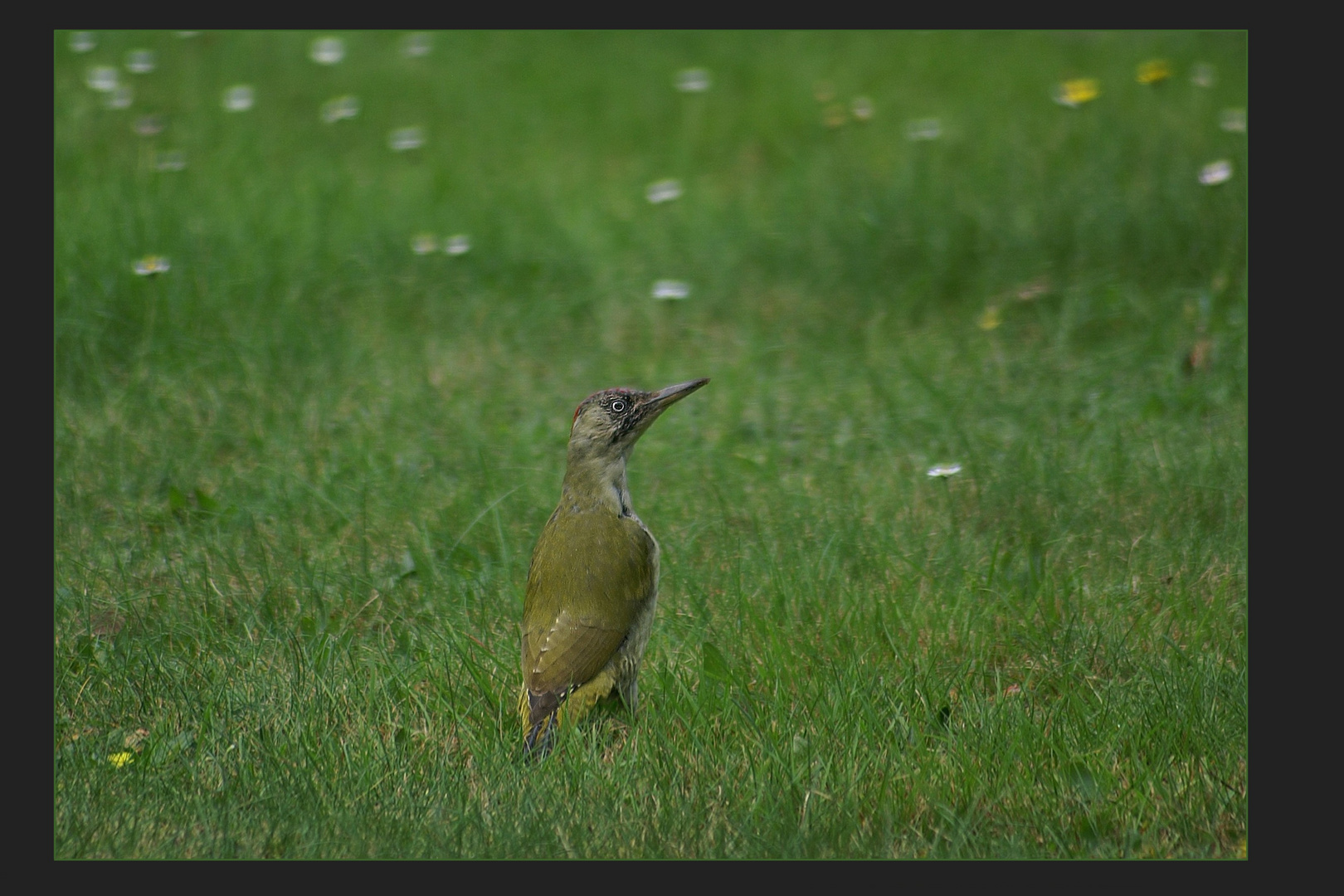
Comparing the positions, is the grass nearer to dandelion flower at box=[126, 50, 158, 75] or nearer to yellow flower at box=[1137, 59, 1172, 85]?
dandelion flower at box=[126, 50, 158, 75]

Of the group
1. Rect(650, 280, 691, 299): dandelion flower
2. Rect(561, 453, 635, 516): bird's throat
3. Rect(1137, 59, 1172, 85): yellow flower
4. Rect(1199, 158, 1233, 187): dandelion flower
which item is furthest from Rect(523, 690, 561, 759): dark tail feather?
Rect(1137, 59, 1172, 85): yellow flower

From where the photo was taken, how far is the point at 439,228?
844cm

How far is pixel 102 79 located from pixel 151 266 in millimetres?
2666

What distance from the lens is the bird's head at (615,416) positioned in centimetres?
503

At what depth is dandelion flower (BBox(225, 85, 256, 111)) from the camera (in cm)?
942

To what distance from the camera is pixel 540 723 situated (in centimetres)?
458

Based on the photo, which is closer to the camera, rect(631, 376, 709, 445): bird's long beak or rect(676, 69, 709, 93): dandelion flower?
rect(631, 376, 709, 445): bird's long beak

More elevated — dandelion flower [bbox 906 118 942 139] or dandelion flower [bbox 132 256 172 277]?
dandelion flower [bbox 906 118 942 139]

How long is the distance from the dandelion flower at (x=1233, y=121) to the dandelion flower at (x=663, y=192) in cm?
313

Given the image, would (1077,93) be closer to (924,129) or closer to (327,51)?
A: (924,129)

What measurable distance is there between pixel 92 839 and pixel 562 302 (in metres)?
4.41

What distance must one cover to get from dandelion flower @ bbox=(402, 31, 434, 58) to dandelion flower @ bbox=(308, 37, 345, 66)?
1.39 ft

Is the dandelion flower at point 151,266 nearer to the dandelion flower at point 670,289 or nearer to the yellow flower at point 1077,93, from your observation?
the dandelion flower at point 670,289

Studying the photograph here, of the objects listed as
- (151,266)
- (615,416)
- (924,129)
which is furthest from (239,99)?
(615,416)
